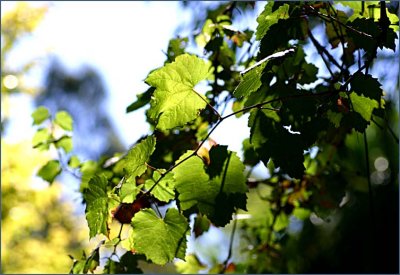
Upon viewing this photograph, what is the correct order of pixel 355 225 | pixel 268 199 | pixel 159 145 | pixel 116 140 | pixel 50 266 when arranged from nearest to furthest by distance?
1. pixel 159 145
2. pixel 268 199
3. pixel 355 225
4. pixel 50 266
5. pixel 116 140

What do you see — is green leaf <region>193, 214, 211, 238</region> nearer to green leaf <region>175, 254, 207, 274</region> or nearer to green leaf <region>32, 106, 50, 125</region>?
green leaf <region>175, 254, 207, 274</region>

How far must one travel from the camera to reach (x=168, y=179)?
1.83 feet

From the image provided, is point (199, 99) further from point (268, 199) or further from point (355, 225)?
point (355, 225)

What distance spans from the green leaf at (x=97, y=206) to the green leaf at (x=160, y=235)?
0.04 meters

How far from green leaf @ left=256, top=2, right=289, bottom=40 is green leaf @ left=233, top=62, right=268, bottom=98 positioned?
0.21 ft

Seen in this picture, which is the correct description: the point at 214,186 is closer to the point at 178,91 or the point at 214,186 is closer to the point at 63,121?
the point at 178,91

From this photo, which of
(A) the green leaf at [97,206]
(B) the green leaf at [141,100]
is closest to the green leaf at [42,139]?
(B) the green leaf at [141,100]

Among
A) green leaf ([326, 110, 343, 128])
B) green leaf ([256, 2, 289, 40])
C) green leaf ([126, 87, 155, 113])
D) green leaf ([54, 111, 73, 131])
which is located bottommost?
green leaf ([326, 110, 343, 128])

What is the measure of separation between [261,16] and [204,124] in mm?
388

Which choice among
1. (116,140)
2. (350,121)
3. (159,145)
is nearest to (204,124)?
(159,145)

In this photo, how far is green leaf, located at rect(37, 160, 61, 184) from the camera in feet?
3.42

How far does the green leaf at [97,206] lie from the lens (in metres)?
0.54

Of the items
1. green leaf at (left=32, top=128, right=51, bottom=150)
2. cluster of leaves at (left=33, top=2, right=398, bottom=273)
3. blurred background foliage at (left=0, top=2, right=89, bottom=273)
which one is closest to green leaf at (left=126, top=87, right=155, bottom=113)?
cluster of leaves at (left=33, top=2, right=398, bottom=273)

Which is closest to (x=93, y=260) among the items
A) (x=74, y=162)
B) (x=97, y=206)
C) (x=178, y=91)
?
(x=97, y=206)
